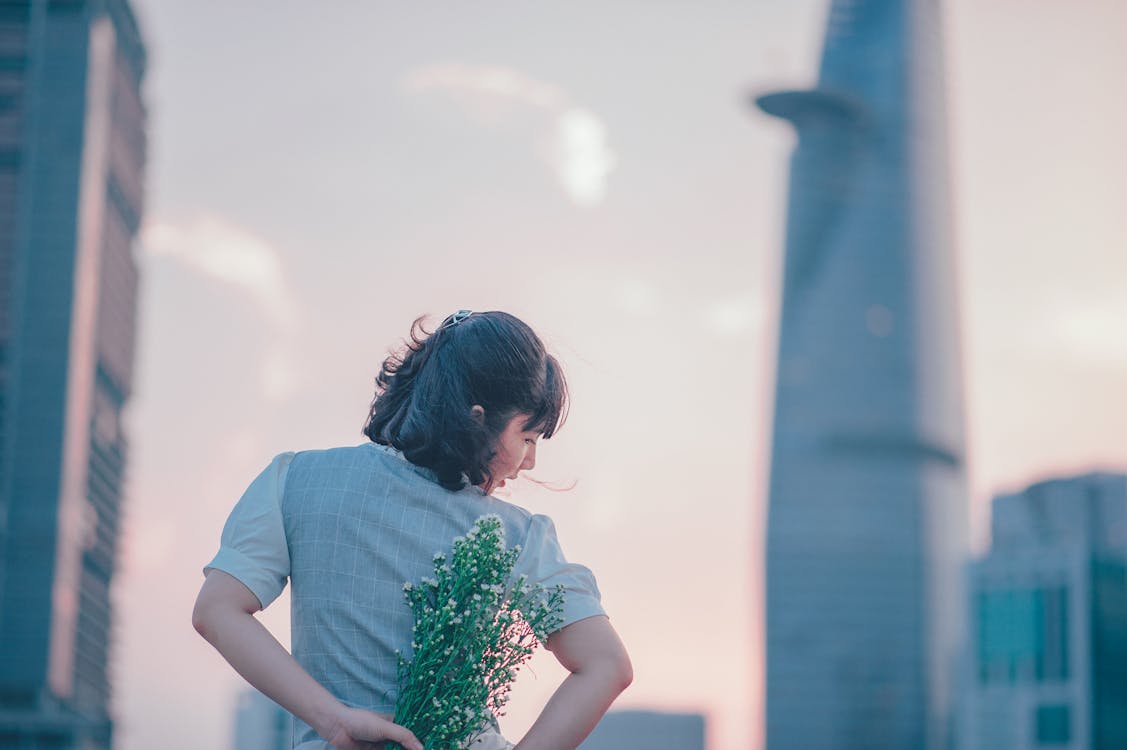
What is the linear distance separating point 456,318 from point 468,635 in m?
0.71

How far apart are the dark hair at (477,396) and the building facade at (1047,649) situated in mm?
105335

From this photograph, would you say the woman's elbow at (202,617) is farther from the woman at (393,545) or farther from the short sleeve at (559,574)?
the short sleeve at (559,574)

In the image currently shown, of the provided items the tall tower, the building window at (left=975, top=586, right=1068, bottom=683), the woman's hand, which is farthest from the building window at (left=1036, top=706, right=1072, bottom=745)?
the woman's hand

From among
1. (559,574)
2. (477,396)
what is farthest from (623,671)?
(477,396)

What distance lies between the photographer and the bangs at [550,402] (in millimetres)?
3543

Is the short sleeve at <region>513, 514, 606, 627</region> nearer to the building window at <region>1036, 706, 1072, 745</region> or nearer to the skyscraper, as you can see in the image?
the skyscraper

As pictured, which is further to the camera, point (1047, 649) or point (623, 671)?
point (1047, 649)

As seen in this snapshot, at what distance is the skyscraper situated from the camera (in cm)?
10631

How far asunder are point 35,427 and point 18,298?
30.7 ft

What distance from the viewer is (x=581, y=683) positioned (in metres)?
3.39

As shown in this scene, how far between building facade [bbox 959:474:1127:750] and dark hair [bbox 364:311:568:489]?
105335 mm

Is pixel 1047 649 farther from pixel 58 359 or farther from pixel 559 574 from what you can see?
pixel 559 574

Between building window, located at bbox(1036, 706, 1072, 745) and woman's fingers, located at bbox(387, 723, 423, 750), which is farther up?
woman's fingers, located at bbox(387, 723, 423, 750)

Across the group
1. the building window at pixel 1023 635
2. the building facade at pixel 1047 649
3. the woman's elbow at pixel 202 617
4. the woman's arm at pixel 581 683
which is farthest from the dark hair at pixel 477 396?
the building window at pixel 1023 635
